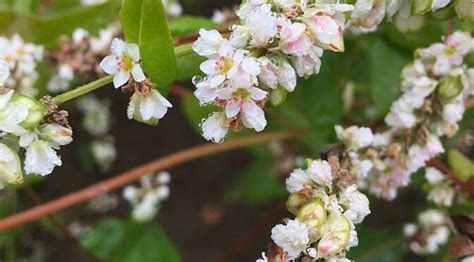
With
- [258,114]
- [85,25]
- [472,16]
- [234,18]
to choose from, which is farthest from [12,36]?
[472,16]

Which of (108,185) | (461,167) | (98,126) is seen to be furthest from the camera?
(98,126)

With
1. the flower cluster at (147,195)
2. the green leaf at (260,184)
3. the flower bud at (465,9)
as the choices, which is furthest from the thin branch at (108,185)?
the flower bud at (465,9)

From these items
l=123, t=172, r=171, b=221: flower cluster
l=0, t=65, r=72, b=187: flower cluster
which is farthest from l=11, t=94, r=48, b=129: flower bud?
l=123, t=172, r=171, b=221: flower cluster

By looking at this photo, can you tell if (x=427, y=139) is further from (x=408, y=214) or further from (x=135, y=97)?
(x=408, y=214)

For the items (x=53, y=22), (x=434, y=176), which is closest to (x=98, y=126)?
(x=53, y=22)

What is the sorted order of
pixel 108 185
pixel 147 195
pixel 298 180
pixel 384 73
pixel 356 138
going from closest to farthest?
1. pixel 298 180
2. pixel 356 138
3. pixel 108 185
4. pixel 384 73
5. pixel 147 195

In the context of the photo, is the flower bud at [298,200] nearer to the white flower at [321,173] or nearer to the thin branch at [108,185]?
the white flower at [321,173]

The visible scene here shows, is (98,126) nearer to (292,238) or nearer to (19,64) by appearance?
(19,64)

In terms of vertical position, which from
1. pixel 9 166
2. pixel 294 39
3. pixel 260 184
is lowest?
pixel 260 184
